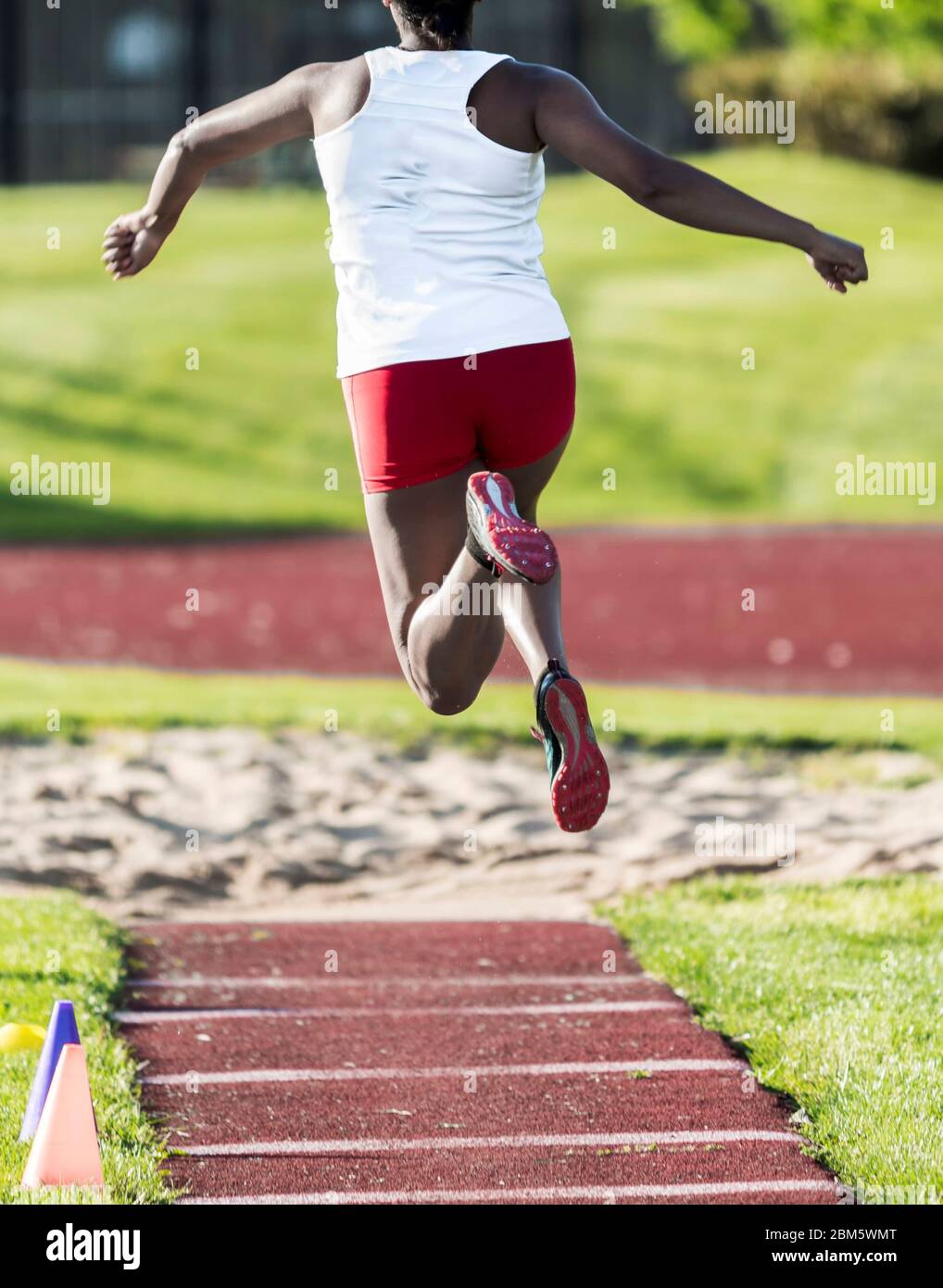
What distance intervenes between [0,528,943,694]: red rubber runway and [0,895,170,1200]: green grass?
6.52 meters

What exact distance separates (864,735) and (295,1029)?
5557 millimetres

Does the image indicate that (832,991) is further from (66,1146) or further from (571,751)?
(66,1146)

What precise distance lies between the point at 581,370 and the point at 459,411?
20.6m

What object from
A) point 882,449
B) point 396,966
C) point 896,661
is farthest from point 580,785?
point 882,449

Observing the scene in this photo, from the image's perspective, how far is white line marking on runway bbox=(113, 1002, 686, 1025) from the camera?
5.72 metres

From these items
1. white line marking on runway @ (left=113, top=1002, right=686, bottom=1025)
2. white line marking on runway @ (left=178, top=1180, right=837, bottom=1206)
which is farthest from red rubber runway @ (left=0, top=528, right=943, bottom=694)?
white line marking on runway @ (left=178, top=1180, right=837, bottom=1206)

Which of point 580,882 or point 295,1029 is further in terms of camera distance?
point 580,882

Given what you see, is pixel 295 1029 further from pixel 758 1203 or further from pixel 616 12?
pixel 616 12

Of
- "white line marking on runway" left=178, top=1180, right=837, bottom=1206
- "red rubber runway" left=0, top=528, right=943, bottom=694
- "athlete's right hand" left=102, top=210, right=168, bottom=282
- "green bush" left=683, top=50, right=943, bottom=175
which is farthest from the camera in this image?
"green bush" left=683, top=50, right=943, bottom=175

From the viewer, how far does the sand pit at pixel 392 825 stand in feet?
25.6

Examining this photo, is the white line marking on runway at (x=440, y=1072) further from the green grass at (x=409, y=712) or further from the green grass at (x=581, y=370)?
the green grass at (x=581, y=370)

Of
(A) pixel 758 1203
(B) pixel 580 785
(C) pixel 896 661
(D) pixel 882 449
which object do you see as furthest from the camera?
(D) pixel 882 449

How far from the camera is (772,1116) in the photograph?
4.77 meters

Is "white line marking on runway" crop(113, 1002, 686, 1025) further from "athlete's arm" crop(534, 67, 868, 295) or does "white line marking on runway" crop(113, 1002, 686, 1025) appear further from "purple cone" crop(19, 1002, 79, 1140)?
"athlete's arm" crop(534, 67, 868, 295)
